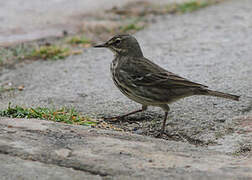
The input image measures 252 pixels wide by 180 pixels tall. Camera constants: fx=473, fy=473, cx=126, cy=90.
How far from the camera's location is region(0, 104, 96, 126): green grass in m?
4.54

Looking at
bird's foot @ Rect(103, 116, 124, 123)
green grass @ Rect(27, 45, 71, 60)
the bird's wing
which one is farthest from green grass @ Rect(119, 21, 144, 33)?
bird's foot @ Rect(103, 116, 124, 123)

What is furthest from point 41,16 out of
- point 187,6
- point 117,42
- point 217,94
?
point 217,94

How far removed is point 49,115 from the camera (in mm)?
4613

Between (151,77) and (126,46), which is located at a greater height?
(126,46)

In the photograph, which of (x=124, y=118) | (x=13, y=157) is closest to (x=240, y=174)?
(x=13, y=157)

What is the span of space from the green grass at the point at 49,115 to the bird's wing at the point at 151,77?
0.72 metres

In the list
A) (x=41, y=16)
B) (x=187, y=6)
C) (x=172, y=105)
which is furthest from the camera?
(x=187, y=6)

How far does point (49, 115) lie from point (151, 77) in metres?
1.17

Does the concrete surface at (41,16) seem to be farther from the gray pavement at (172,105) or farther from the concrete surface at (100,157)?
the concrete surface at (100,157)

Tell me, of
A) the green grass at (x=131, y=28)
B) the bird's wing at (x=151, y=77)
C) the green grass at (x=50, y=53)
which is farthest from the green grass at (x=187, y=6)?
the bird's wing at (x=151, y=77)

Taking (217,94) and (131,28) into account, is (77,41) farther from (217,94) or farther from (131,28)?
(217,94)

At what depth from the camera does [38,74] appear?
6.39 metres

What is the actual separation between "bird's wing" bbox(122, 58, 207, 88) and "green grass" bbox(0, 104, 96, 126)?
72 centimetres

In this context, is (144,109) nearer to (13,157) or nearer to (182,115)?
(182,115)
